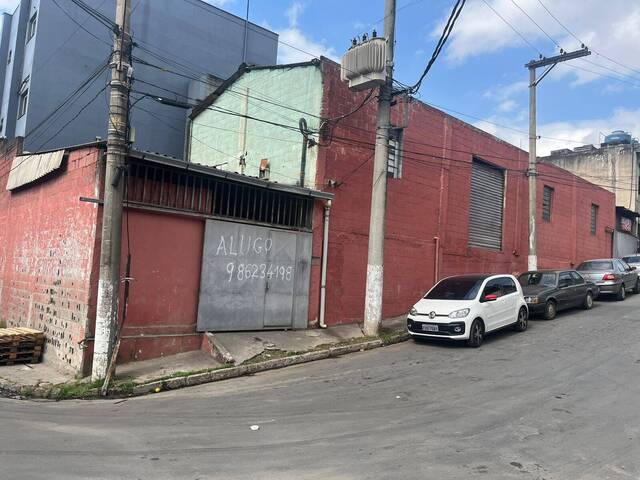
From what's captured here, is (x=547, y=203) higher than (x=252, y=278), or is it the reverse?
(x=547, y=203)

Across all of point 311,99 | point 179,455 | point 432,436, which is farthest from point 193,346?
point 311,99

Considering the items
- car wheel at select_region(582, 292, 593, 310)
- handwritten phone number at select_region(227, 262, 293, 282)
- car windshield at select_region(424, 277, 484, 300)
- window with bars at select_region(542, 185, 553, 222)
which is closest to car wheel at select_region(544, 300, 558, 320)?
car wheel at select_region(582, 292, 593, 310)

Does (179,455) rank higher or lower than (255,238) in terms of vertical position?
lower

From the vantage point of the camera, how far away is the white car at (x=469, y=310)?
1134 cm

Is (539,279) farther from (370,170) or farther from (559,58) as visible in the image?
(559,58)

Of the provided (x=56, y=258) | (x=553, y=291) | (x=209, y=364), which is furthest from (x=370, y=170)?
(x=56, y=258)

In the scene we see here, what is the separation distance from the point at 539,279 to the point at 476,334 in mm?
5485

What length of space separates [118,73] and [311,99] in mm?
6301

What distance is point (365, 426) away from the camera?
617 cm

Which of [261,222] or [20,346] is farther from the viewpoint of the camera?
[261,222]

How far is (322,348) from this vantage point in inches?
447

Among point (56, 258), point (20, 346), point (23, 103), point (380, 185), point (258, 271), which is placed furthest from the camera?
point (23, 103)

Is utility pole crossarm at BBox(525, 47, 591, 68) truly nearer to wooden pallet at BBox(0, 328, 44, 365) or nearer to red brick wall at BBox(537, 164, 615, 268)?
red brick wall at BBox(537, 164, 615, 268)

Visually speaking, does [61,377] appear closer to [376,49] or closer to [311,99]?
[311,99]
